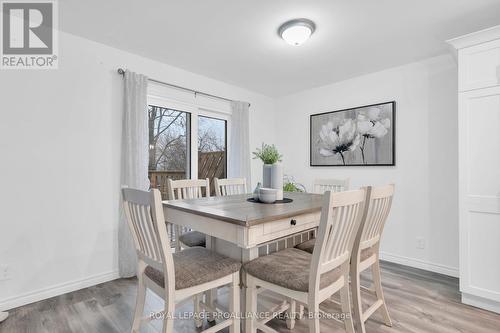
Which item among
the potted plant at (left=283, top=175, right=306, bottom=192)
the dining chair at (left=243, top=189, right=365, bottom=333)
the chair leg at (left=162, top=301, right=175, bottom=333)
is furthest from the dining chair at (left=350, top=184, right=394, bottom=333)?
the potted plant at (left=283, top=175, right=306, bottom=192)

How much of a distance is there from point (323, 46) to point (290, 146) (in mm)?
1914

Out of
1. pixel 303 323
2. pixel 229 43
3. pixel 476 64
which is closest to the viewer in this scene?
pixel 303 323

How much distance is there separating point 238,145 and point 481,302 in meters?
3.02

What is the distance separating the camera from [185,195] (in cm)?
249

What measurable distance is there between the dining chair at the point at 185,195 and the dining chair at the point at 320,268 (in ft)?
2.45

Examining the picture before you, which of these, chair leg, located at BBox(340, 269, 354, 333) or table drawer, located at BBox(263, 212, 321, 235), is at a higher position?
table drawer, located at BBox(263, 212, 321, 235)

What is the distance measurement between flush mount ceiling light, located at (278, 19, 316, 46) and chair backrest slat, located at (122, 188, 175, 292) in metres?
1.81

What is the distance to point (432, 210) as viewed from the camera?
290 cm

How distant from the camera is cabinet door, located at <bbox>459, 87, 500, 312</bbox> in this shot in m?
2.10

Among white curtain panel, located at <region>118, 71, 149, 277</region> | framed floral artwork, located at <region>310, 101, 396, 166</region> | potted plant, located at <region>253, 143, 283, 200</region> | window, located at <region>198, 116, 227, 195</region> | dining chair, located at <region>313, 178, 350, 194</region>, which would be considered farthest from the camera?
window, located at <region>198, 116, 227, 195</region>

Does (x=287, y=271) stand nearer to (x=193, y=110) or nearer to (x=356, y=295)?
(x=356, y=295)

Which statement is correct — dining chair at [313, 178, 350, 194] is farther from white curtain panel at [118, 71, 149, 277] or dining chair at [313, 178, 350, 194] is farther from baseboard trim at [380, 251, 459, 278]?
white curtain panel at [118, 71, 149, 277]

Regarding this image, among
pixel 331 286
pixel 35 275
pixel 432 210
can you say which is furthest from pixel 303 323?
pixel 35 275

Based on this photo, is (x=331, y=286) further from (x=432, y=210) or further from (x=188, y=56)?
(x=188, y=56)
